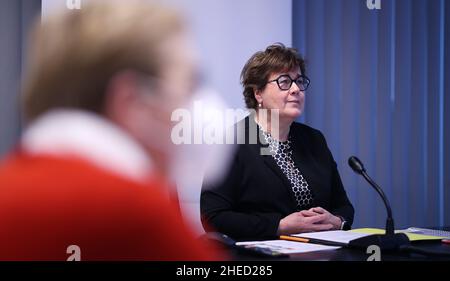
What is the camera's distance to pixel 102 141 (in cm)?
45

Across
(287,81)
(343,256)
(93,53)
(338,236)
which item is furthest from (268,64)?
(93,53)

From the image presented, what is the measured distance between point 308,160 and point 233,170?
0.30 m

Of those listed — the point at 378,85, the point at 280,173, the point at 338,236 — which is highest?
the point at 378,85

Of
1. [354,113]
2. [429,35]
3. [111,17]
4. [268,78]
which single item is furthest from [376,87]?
[111,17]

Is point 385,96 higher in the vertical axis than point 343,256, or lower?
higher

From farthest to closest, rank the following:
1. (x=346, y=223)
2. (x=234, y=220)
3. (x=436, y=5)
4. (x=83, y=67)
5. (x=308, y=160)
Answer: (x=436, y=5), (x=308, y=160), (x=346, y=223), (x=234, y=220), (x=83, y=67)

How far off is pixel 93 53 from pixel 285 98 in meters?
1.44

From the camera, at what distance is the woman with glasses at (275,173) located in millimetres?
1597

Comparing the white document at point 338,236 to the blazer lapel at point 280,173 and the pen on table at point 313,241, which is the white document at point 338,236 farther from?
the blazer lapel at point 280,173

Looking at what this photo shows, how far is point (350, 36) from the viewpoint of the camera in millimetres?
2623

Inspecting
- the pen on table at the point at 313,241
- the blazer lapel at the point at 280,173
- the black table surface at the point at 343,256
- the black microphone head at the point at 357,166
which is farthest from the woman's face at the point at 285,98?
the black table surface at the point at 343,256

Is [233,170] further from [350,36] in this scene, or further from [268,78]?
[350,36]

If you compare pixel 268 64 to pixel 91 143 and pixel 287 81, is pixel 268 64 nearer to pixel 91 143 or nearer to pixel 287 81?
pixel 287 81

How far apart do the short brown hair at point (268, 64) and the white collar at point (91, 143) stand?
Result: 148 centimetres
